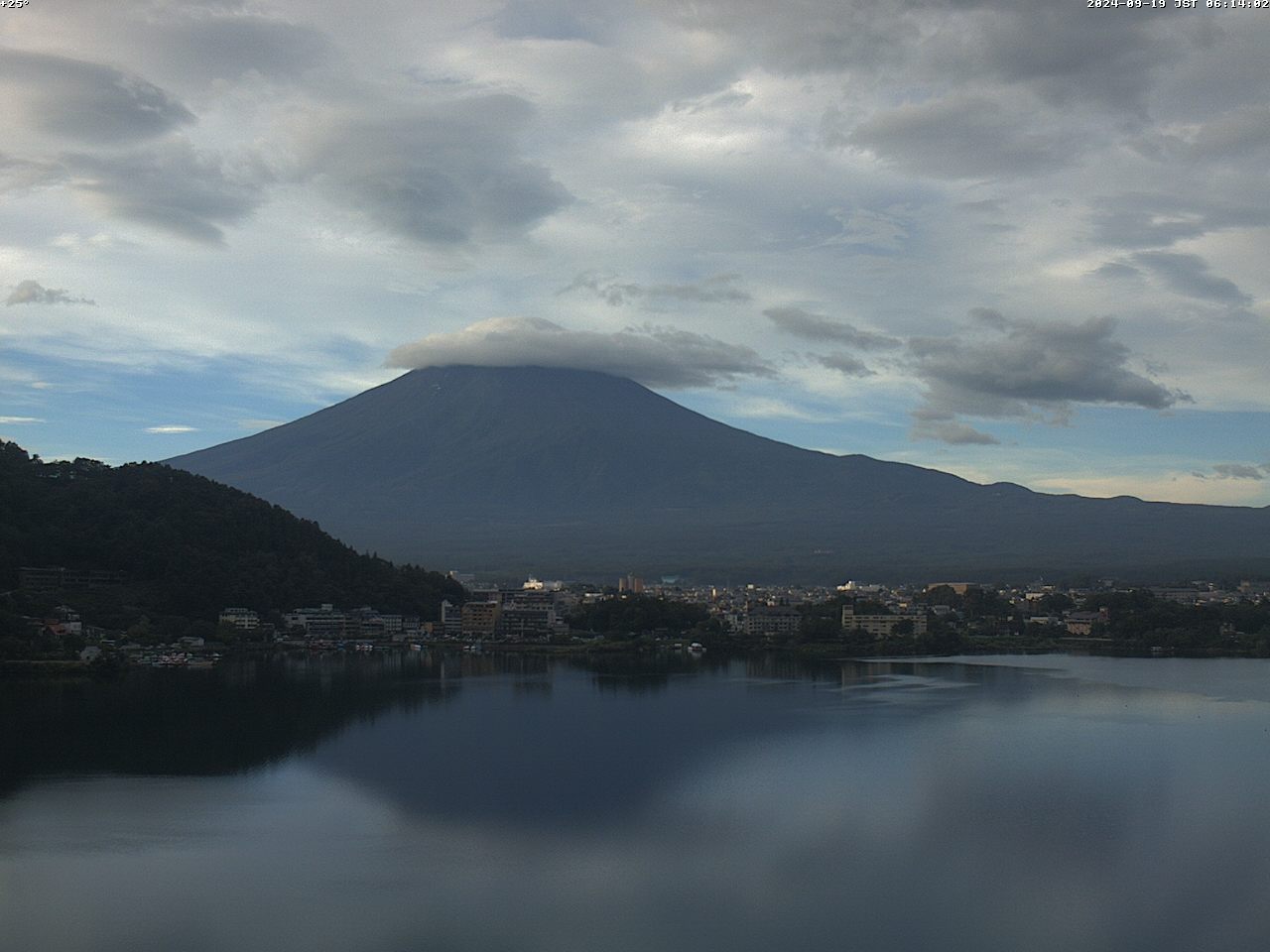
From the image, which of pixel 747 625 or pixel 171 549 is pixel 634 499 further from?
pixel 171 549

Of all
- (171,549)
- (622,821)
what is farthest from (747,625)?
(622,821)

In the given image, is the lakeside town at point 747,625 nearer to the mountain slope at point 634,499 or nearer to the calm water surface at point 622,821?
the calm water surface at point 622,821

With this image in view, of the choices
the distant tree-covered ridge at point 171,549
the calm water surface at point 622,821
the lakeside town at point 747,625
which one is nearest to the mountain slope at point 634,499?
the lakeside town at point 747,625

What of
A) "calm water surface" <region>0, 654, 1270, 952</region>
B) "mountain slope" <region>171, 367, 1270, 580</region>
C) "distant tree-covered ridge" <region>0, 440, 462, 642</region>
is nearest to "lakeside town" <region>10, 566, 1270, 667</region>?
"distant tree-covered ridge" <region>0, 440, 462, 642</region>

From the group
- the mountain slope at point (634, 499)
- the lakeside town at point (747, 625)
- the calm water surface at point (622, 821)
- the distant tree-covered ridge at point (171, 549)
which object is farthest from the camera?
the mountain slope at point (634, 499)

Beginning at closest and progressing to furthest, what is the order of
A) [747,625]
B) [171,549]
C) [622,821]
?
[622,821], [171,549], [747,625]

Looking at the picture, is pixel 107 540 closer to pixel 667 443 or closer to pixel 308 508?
pixel 308 508

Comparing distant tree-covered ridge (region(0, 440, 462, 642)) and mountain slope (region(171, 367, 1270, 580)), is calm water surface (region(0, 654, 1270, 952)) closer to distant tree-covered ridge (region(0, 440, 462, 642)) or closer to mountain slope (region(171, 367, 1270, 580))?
distant tree-covered ridge (region(0, 440, 462, 642))
